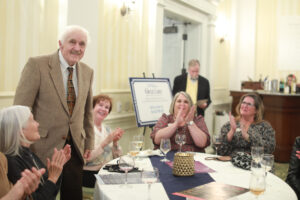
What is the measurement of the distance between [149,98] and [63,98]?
2.23m

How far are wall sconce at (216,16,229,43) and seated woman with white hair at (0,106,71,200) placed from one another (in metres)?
5.61

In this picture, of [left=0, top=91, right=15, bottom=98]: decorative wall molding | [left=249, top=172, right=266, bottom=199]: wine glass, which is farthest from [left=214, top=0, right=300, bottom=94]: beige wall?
[left=249, top=172, right=266, bottom=199]: wine glass

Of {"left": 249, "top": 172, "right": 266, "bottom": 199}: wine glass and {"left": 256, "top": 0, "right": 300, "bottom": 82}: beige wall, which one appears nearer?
{"left": 249, "top": 172, "right": 266, "bottom": 199}: wine glass

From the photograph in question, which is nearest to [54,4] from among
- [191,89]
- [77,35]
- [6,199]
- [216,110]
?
[77,35]

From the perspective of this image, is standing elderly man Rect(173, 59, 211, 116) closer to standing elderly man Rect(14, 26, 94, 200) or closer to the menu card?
standing elderly man Rect(14, 26, 94, 200)

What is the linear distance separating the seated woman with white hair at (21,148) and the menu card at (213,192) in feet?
2.16

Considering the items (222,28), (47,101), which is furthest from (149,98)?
(222,28)

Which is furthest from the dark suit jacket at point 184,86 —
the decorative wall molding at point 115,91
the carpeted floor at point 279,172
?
the carpeted floor at point 279,172

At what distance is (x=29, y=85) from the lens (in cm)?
221

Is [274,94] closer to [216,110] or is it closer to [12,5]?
[216,110]

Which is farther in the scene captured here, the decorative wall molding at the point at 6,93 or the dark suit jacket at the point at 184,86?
the dark suit jacket at the point at 184,86

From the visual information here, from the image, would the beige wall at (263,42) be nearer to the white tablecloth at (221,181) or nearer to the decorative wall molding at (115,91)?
the decorative wall molding at (115,91)

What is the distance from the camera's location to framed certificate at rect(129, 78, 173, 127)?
4270 millimetres

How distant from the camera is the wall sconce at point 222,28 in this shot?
22.6 feet
